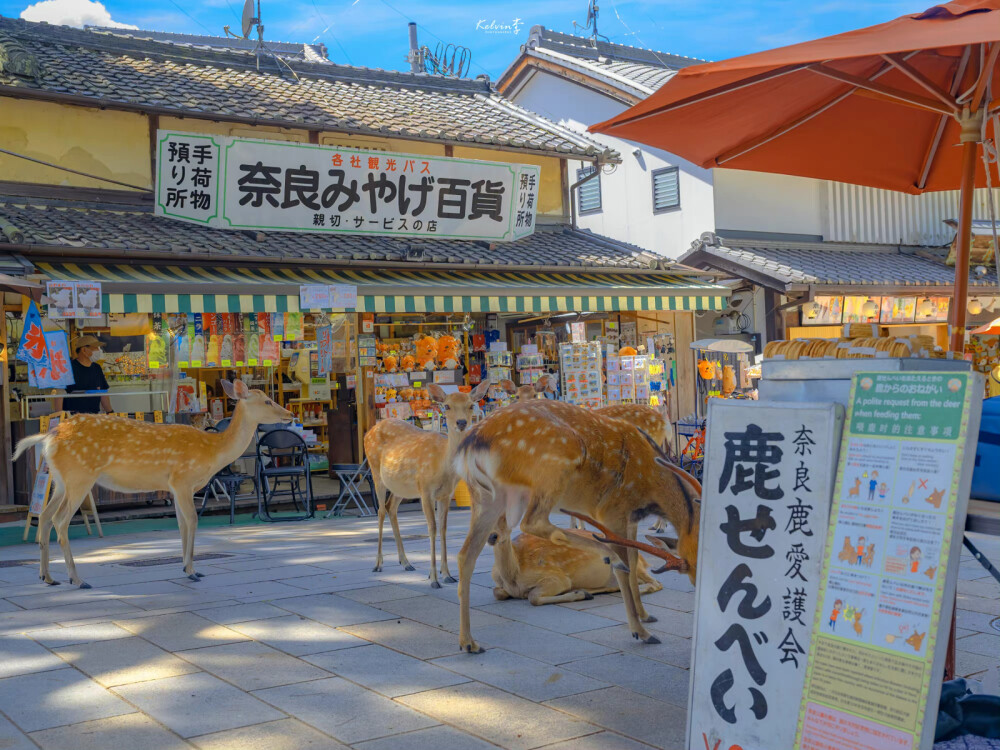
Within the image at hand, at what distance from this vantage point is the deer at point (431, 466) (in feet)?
23.3

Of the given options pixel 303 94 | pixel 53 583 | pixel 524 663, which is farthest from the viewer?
pixel 303 94

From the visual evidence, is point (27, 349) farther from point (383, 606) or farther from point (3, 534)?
point (383, 606)

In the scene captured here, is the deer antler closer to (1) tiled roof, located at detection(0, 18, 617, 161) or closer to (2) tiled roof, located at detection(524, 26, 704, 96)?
(1) tiled roof, located at detection(0, 18, 617, 161)

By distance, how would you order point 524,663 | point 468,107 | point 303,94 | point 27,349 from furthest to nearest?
point 468,107
point 303,94
point 27,349
point 524,663

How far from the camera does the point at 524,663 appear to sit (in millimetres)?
4969

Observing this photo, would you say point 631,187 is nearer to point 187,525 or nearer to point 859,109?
point 187,525

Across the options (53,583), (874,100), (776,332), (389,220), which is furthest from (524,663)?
(776,332)

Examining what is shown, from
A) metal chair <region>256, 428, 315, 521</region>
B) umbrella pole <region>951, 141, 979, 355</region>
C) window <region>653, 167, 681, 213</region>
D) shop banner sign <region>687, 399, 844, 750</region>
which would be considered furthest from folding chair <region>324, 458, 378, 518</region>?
window <region>653, 167, 681, 213</region>

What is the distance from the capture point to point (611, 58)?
72.0 feet

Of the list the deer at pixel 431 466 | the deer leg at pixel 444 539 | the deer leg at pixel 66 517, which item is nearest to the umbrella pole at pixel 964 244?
the deer at pixel 431 466

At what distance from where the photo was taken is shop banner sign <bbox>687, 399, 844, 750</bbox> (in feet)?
10.1

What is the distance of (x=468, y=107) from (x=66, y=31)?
6.41 metres

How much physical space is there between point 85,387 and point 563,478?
7.89m

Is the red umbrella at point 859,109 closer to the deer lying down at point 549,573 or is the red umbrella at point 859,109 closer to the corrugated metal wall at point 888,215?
the deer lying down at point 549,573
